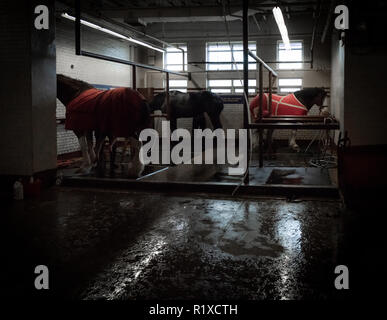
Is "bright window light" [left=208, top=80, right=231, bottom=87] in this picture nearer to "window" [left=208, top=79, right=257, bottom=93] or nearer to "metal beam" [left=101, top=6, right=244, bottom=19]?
"window" [left=208, top=79, right=257, bottom=93]

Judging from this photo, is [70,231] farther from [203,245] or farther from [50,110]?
[50,110]

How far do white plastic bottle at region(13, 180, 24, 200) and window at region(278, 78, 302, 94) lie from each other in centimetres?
1060

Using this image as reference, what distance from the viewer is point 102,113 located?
7.23 m

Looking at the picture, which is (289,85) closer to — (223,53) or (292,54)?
(292,54)

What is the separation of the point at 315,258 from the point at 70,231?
241cm

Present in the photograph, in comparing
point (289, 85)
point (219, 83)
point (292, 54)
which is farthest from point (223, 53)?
point (289, 85)

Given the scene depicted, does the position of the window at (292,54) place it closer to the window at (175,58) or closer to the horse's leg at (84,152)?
the window at (175,58)

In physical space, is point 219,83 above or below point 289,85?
above

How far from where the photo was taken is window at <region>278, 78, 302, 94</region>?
47.1 feet

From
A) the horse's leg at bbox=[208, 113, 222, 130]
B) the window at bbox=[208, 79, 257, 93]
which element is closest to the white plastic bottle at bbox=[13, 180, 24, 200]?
the horse's leg at bbox=[208, 113, 222, 130]

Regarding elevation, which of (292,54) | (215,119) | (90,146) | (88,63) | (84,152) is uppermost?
(292,54)

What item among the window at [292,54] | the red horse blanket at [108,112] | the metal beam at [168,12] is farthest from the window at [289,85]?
the red horse blanket at [108,112]

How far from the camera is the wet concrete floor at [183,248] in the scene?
2.88 meters

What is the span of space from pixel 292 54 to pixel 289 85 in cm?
106
